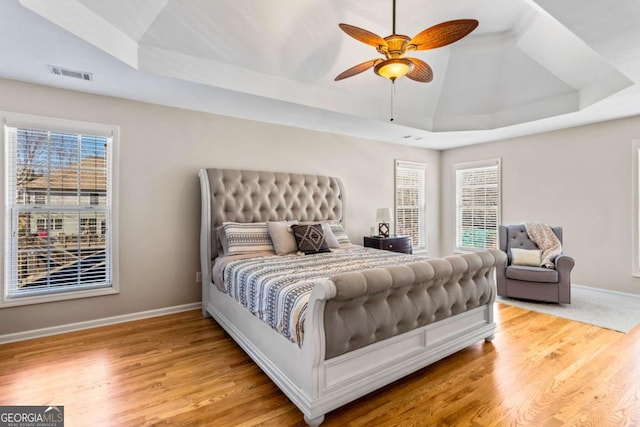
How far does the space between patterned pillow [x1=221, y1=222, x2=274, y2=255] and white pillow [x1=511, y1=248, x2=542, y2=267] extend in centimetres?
325

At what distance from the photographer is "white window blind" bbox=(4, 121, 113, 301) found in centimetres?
300

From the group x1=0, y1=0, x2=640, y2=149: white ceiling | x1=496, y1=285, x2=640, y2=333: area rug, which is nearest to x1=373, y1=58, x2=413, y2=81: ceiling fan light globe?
x1=0, y1=0, x2=640, y2=149: white ceiling

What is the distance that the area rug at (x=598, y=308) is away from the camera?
3408mm

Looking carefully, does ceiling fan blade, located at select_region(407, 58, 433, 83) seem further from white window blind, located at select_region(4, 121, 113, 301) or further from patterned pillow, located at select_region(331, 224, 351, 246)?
white window blind, located at select_region(4, 121, 113, 301)

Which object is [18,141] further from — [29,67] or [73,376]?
[73,376]

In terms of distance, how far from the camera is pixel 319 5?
2920mm

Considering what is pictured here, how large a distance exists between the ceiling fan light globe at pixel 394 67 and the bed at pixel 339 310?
139 centimetres

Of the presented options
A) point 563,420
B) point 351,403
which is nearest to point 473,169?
point 563,420

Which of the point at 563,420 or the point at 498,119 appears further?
the point at 498,119

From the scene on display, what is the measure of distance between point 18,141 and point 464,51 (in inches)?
191

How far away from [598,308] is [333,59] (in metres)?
4.25

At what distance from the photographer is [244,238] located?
3562mm

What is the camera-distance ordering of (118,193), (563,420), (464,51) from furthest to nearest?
(464,51), (118,193), (563,420)

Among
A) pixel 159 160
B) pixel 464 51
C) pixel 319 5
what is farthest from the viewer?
pixel 464 51
